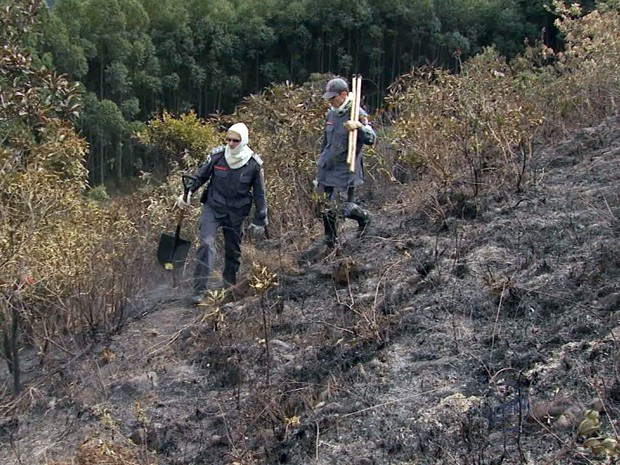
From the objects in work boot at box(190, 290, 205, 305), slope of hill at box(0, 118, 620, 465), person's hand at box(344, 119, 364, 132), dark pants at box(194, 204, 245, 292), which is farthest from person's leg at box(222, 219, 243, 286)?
person's hand at box(344, 119, 364, 132)

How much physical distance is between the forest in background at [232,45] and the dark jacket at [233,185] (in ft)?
48.4

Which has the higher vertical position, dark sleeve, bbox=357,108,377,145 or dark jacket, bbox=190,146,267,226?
dark sleeve, bbox=357,108,377,145

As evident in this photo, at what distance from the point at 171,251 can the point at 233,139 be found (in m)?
1.06

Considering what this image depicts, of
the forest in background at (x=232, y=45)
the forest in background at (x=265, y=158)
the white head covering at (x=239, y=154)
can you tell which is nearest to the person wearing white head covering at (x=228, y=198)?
the white head covering at (x=239, y=154)

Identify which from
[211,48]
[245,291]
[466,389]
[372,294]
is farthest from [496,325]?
[211,48]

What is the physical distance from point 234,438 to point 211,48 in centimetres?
2223

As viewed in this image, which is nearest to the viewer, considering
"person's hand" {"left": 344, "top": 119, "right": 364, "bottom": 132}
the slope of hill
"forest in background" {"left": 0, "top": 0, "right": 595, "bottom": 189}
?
the slope of hill

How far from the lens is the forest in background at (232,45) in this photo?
21.1 m

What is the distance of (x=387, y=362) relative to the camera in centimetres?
420

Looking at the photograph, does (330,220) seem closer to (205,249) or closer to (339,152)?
(339,152)

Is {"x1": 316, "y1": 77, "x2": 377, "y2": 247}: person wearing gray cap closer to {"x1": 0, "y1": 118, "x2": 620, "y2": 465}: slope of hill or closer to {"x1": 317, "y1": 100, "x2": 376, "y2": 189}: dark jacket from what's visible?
{"x1": 317, "y1": 100, "x2": 376, "y2": 189}: dark jacket

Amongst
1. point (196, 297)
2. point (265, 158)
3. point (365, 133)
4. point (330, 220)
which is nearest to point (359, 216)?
point (330, 220)

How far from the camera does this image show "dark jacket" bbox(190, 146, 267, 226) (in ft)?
19.2

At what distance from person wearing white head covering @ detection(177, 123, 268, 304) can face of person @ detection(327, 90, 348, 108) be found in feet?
Result: 2.13
